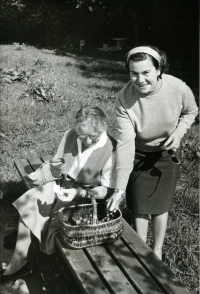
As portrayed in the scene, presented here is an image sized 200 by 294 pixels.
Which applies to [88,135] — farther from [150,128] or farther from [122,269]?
[122,269]

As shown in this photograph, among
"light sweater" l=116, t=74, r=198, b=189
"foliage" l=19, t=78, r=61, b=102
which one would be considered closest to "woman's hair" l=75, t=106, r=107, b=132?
"light sweater" l=116, t=74, r=198, b=189

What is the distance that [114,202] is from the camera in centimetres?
247

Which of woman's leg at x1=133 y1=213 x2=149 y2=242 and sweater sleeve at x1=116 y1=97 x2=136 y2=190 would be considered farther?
woman's leg at x1=133 y1=213 x2=149 y2=242

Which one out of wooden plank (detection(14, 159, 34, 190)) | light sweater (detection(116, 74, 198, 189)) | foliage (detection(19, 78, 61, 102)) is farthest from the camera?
foliage (detection(19, 78, 61, 102))

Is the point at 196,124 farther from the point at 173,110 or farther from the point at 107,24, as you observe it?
the point at 107,24

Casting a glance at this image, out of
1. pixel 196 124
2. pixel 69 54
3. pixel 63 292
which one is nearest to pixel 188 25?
pixel 69 54

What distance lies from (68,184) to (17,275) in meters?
0.81

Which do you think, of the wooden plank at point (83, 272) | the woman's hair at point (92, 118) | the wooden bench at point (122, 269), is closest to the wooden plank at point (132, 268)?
the wooden bench at point (122, 269)

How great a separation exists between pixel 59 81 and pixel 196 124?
3250mm

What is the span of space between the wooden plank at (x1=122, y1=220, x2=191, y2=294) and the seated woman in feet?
1.17

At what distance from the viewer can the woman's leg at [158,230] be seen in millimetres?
2965

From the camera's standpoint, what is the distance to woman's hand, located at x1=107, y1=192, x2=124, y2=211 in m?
2.46

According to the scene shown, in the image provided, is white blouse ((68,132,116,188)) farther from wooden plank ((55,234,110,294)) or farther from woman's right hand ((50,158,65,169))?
wooden plank ((55,234,110,294))

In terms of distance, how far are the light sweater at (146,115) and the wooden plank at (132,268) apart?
402 millimetres
